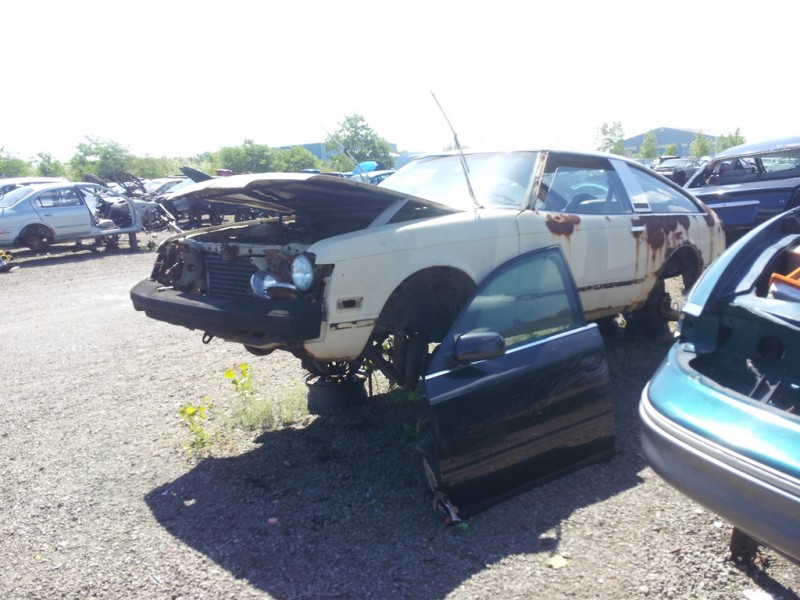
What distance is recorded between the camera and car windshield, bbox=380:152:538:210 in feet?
14.1

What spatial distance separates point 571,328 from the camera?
334 centimetres

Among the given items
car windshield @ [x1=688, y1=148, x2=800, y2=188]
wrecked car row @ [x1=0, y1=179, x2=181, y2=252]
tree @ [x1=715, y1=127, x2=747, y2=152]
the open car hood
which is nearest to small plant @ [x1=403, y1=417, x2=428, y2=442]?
the open car hood

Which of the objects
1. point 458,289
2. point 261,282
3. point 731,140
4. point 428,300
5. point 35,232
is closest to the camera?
point 261,282

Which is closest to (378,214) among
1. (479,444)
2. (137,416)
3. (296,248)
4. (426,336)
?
(296,248)

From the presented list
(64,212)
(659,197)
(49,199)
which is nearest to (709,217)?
(659,197)

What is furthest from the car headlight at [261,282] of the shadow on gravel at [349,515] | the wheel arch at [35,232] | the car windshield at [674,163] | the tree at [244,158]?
the tree at [244,158]

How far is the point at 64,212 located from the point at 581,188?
1283 centimetres

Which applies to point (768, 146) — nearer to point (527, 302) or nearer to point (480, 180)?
point (480, 180)

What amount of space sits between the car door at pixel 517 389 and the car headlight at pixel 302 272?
2.84ft

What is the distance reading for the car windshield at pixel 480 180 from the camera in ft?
14.1

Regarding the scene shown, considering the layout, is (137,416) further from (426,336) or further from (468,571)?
(468,571)

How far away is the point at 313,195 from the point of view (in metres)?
3.82

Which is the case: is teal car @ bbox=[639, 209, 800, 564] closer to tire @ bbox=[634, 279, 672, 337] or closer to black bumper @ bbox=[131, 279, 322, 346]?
black bumper @ bbox=[131, 279, 322, 346]

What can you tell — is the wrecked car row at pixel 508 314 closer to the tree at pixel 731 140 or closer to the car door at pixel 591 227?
the car door at pixel 591 227
